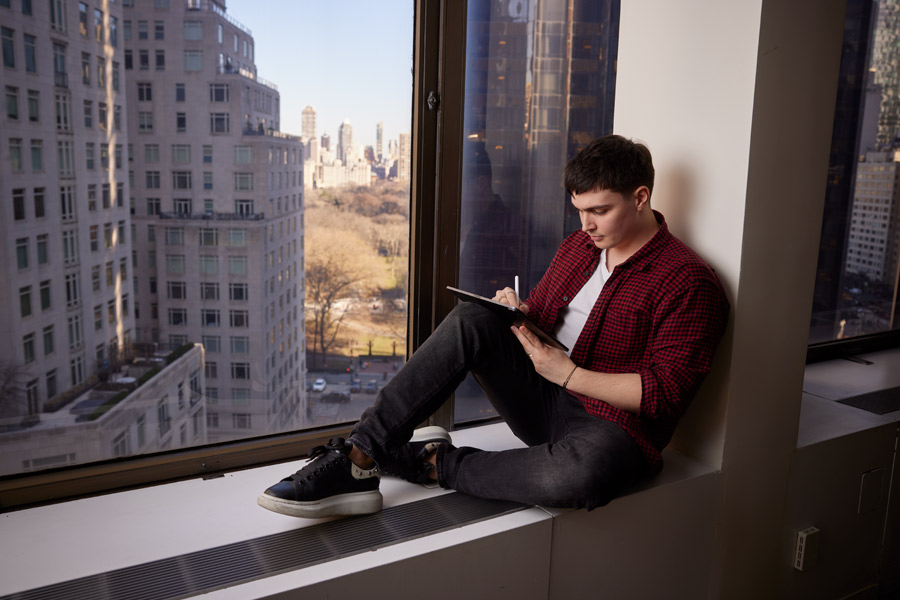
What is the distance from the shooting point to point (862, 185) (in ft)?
9.64

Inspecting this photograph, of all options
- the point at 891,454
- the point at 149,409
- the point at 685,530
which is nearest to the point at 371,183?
the point at 149,409

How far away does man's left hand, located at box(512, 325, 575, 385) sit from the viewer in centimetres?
170

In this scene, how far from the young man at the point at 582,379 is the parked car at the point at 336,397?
0.29 m

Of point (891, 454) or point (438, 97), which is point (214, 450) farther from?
point (891, 454)

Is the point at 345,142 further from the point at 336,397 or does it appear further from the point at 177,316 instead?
the point at 336,397

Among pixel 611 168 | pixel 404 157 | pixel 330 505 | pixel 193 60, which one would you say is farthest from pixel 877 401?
pixel 193 60

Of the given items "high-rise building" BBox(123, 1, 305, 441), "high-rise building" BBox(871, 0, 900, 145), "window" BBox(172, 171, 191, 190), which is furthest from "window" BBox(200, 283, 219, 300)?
"high-rise building" BBox(871, 0, 900, 145)

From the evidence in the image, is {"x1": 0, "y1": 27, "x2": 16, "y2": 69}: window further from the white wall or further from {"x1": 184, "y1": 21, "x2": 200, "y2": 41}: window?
the white wall

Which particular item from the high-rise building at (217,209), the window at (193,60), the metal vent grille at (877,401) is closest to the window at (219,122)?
the high-rise building at (217,209)

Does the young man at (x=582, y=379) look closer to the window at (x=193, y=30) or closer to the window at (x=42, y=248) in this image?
the window at (x=42, y=248)

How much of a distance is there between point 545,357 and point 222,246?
2.90ft

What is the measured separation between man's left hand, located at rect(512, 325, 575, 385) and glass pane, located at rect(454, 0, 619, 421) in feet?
1.55

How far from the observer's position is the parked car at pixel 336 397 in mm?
2021

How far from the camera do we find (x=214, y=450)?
1.86 m
